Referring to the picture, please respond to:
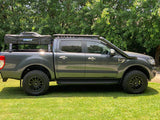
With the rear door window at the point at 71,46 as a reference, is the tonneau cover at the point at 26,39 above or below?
above

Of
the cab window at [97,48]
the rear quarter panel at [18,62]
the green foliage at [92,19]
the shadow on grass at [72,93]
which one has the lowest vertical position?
the shadow on grass at [72,93]

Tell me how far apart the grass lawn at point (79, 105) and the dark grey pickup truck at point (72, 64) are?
0.43 m

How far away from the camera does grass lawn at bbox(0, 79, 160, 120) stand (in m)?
4.02

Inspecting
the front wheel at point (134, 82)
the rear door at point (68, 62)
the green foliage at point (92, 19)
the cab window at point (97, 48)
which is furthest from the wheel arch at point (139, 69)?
the green foliage at point (92, 19)

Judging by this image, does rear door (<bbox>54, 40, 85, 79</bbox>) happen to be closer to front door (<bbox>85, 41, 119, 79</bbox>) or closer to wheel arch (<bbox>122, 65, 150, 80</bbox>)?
front door (<bbox>85, 41, 119, 79</bbox>)

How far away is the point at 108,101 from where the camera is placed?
5121mm

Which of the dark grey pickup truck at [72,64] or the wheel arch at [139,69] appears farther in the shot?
the wheel arch at [139,69]

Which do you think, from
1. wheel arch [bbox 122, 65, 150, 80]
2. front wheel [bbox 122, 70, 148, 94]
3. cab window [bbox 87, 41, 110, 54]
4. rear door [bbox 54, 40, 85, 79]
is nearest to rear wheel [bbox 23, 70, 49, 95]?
rear door [bbox 54, 40, 85, 79]

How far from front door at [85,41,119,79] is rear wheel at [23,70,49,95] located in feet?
4.52

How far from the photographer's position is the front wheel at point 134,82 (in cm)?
589

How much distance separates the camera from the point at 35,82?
573 cm

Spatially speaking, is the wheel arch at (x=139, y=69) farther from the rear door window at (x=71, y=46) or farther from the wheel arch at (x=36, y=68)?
the wheel arch at (x=36, y=68)

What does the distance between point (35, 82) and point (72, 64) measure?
131cm

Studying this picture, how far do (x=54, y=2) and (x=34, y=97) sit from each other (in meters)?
10.2
